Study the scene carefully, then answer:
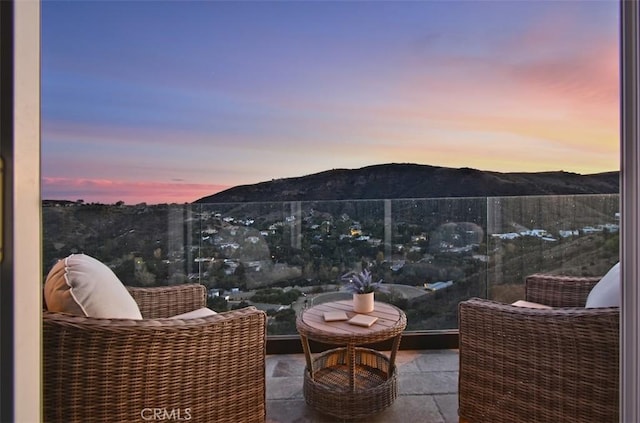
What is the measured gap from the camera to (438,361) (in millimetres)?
2711

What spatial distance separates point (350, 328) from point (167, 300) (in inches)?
50.8

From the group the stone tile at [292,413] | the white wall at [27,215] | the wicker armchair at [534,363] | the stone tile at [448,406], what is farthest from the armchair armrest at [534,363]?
the white wall at [27,215]

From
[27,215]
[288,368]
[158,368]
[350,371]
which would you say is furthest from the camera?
[288,368]

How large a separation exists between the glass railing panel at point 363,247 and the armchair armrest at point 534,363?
4.21ft

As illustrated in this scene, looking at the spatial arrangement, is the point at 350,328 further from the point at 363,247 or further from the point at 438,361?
the point at 363,247

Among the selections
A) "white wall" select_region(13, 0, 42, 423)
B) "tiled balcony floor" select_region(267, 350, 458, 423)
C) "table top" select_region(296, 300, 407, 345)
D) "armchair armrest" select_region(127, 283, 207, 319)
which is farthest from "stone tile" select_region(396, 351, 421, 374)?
"white wall" select_region(13, 0, 42, 423)

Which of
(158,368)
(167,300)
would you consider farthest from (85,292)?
(167,300)

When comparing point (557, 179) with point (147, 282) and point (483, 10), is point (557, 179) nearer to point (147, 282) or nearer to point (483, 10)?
point (483, 10)

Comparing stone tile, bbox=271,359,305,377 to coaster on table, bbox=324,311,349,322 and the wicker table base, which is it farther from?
coaster on table, bbox=324,311,349,322

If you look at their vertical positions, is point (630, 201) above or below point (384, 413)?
above

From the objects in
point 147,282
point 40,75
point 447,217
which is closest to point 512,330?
point 447,217

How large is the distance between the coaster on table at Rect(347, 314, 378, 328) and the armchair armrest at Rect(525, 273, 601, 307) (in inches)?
50.8

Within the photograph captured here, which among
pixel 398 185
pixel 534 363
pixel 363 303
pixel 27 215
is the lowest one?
pixel 534 363

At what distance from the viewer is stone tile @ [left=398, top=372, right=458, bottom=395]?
229 centimetres
